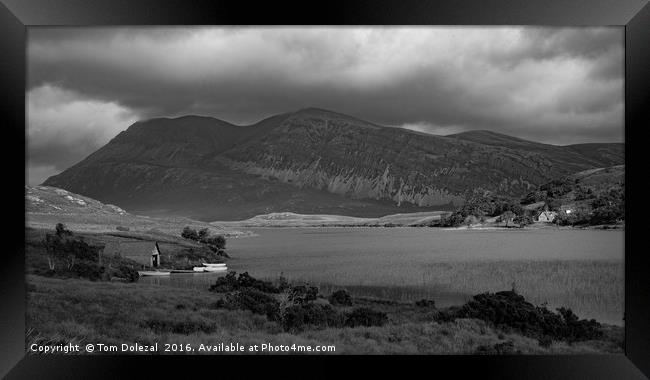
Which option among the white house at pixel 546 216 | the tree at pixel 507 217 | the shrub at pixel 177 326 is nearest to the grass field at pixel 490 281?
the white house at pixel 546 216

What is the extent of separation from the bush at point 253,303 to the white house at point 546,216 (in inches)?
192

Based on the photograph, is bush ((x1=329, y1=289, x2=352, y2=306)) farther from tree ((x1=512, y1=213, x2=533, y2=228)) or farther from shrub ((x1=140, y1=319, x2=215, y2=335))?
tree ((x1=512, y1=213, x2=533, y2=228))

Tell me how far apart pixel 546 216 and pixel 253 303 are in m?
5.30

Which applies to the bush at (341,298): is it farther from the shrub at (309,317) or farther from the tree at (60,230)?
the tree at (60,230)

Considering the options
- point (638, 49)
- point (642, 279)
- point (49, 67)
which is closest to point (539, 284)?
point (642, 279)

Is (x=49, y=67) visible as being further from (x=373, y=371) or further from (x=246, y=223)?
A: (x=373, y=371)

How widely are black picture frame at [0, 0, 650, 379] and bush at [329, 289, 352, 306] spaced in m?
2.01

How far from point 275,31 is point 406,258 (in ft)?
14.0

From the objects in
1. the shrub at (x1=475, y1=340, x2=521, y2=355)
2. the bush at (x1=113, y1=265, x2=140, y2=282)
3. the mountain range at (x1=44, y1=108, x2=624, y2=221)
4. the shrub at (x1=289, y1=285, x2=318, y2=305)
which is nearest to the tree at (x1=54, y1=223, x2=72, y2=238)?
the mountain range at (x1=44, y1=108, x2=624, y2=221)

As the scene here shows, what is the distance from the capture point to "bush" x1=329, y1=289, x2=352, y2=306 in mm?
7676

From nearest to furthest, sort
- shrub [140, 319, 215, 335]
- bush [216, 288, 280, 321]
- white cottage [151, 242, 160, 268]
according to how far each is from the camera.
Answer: shrub [140, 319, 215, 335] < bush [216, 288, 280, 321] < white cottage [151, 242, 160, 268]

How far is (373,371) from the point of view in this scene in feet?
18.5

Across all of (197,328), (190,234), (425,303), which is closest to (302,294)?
(197,328)

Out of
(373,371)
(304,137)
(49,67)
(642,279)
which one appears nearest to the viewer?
(642,279)
